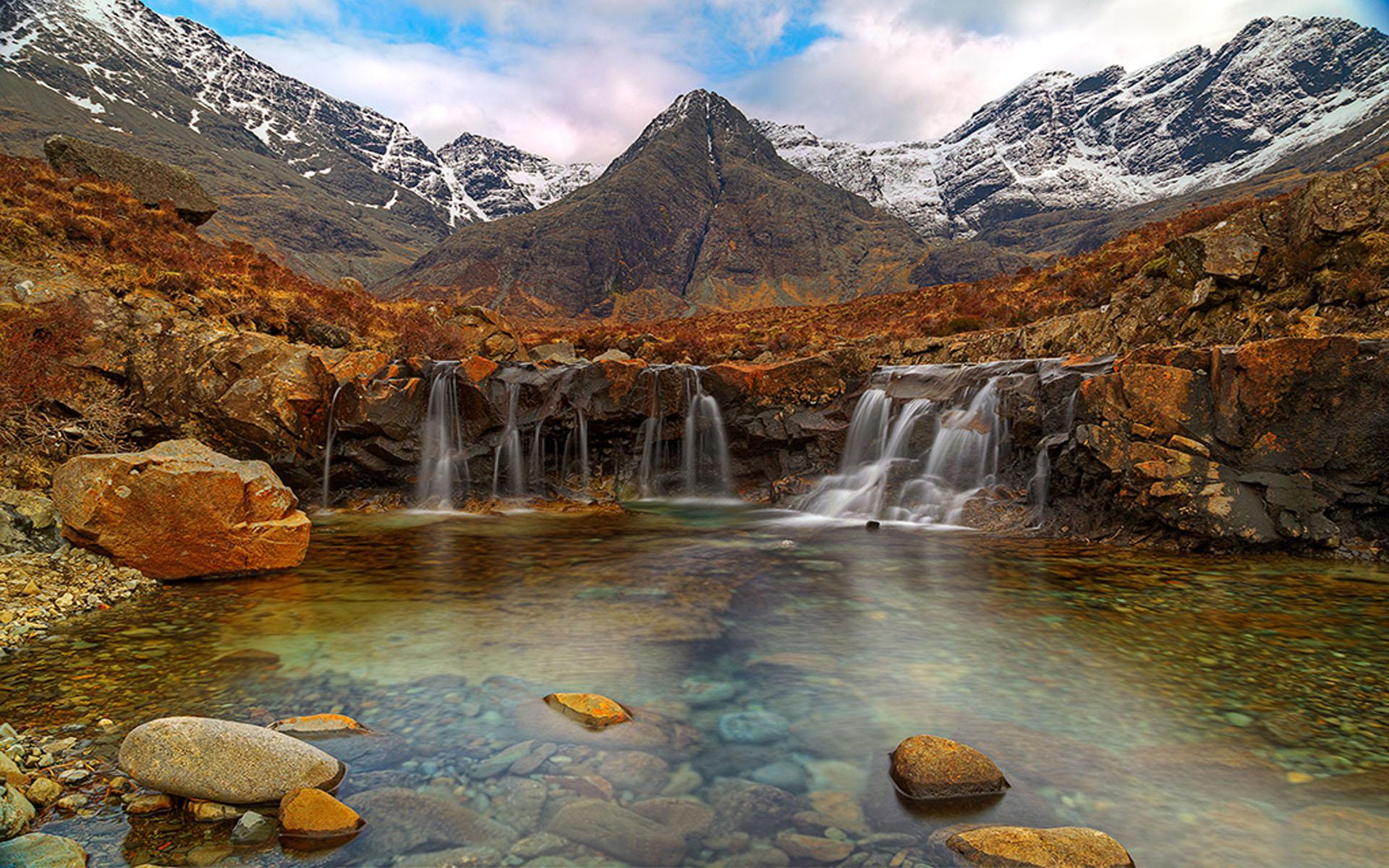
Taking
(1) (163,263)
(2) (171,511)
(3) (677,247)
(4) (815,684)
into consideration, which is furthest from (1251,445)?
(3) (677,247)

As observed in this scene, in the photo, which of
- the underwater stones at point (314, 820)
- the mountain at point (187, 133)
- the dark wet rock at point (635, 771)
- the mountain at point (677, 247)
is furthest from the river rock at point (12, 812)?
the mountain at point (187, 133)

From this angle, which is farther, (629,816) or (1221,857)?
(629,816)

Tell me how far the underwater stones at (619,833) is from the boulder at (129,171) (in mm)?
22890

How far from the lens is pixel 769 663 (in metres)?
5.57

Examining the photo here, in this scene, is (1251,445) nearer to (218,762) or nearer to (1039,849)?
(1039,849)

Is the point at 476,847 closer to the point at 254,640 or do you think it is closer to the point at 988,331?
the point at 254,640

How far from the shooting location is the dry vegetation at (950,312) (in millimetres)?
20875

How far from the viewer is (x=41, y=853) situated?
248 cm

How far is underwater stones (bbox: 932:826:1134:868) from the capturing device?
2729 mm

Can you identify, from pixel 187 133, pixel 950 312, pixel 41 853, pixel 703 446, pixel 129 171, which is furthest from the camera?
pixel 187 133

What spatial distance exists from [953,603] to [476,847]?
6002 mm

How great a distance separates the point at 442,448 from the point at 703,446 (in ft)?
22.0

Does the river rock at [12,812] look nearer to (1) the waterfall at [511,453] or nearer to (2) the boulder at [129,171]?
(1) the waterfall at [511,453]

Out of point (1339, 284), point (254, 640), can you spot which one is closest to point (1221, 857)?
point (254, 640)
